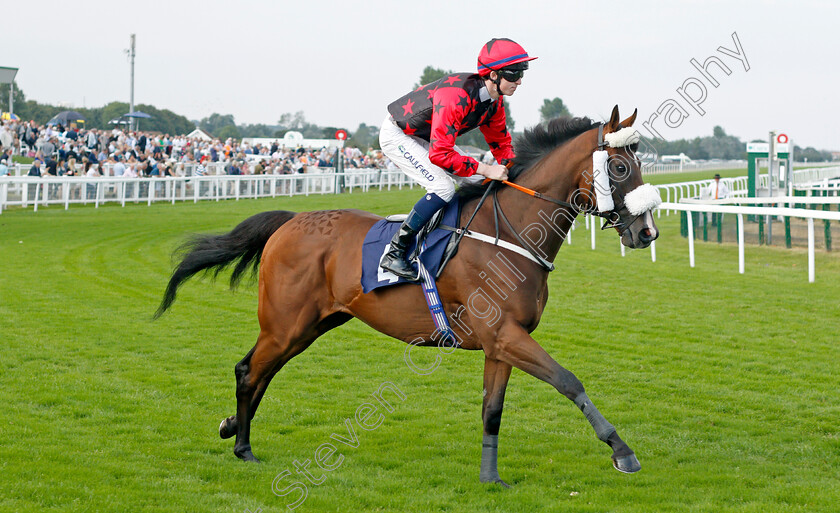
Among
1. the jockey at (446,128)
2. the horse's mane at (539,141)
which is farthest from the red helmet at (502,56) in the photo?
the horse's mane at (539,141)

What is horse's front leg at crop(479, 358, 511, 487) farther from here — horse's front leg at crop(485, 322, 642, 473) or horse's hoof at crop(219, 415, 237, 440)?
horse's hoof at crop(219, 415, 237, 440)

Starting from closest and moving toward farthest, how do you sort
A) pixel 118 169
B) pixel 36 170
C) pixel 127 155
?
pixel 36 170, pixel 118 169, pixel 127 155

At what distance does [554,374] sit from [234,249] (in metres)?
2.38

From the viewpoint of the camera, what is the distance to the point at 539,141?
433cm

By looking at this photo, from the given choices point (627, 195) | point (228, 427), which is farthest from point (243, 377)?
point (627, 195)

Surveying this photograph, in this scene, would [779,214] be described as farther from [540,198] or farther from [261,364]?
[261,364]

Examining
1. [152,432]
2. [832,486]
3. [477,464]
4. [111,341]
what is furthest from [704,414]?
[111,341]

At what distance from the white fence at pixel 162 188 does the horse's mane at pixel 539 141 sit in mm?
16608

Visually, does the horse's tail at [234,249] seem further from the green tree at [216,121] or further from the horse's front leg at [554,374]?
the green tree at [216,121]

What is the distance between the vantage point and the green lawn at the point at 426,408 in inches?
152

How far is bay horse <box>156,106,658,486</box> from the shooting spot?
391 cm

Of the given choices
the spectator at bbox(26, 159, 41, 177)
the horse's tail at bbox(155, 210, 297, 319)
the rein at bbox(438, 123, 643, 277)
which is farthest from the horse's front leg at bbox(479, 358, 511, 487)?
the spectator at bbox(26, 159, 41, 177)

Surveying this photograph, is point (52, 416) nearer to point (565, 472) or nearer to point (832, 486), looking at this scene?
point (565, 472)

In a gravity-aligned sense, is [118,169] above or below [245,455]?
above
